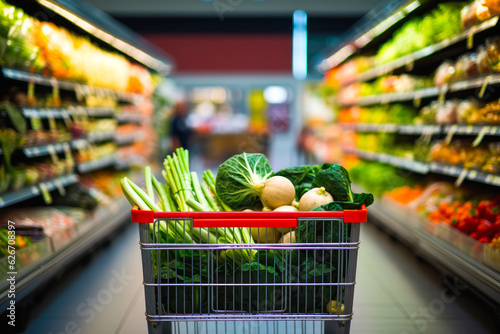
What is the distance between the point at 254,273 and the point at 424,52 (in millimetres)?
3305

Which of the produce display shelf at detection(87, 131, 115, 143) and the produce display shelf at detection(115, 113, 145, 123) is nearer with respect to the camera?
the produce display shelf at detection(87, 131, 115, 143)

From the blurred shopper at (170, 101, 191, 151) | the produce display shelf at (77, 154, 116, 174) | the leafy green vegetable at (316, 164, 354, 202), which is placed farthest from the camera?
the blurred shopper at (170, 101, 191, 151)

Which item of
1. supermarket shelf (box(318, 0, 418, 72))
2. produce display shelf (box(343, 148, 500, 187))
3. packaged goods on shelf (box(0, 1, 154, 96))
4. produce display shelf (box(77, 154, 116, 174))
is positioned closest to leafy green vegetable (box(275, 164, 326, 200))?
produce display shelf (box(343, 148, 500, 187))

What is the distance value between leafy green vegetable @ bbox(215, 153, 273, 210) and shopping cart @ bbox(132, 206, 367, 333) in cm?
21

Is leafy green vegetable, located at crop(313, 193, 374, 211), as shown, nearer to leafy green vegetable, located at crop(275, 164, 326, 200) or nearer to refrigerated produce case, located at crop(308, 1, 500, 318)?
leafy green vegetable, located at crop(275, 164, 326, 200)

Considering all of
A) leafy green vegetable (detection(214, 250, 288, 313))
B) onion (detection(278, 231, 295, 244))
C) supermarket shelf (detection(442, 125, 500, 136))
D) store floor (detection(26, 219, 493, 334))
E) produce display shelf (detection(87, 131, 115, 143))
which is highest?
supermarket shelf (detection(442, 125, 500, 136))

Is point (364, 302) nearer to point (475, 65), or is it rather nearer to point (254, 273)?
point (254, 273)

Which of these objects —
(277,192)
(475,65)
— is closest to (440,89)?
(475,65)

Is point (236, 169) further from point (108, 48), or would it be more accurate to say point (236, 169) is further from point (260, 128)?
point (260, 128)

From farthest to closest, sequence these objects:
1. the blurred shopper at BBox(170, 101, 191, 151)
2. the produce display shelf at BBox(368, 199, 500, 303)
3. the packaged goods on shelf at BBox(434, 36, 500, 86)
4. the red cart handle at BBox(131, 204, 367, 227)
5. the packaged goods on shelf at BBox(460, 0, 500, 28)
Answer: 1. the blurred shopper at BBox(170, 101, 191, 151)
2. the packaged goods on shelf at BBox(434, 36, 500, 86)
3. the packaged goods on shelf at BBox(460, 0, 500, 28)
4. the produce display shelf at BBox(368, 199, 500, 303)
5. the red cart handle at BBox(131, 204, 367, 227)

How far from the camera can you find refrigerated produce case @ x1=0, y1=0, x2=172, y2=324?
2.93 metres

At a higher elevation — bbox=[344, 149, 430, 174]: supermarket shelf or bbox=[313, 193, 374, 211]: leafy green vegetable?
bbox=[313, 193, 374, 211]: leafy green vegetable

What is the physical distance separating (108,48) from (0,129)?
11.2ft

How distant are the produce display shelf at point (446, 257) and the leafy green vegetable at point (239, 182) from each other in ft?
5.04
